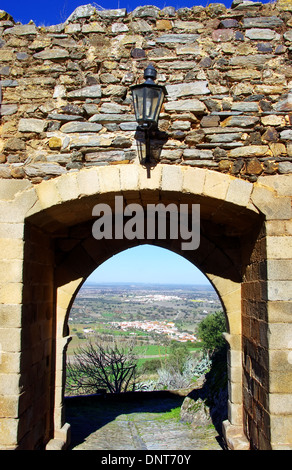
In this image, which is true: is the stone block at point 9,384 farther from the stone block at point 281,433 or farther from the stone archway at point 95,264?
the stone block at point 281,433

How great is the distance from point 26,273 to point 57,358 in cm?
129

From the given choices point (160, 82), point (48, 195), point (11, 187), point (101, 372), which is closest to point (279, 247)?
point (160, 82)

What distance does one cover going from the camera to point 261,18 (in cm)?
342

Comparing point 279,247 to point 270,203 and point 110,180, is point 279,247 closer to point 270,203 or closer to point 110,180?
point 270,203

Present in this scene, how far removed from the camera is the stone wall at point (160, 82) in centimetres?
331

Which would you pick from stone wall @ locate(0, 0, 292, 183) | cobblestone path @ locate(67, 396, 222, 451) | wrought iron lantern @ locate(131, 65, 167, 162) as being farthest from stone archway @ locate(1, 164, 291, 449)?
cobblestone path @ locate(67, 396, 222, 451)

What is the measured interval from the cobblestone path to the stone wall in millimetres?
3193

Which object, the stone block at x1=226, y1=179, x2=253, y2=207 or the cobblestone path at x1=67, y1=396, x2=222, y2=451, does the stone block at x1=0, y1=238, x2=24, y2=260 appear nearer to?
the stone block at x1=226, y1=179, x2=253, y2=207

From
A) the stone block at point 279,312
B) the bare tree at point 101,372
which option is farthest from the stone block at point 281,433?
the bare tree at point 101,372

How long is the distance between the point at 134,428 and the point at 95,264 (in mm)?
2699

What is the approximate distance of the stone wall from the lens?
130 inches

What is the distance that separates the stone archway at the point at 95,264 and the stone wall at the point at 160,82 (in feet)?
0.66
